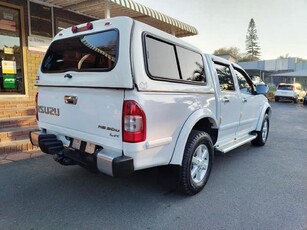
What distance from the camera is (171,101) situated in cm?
289

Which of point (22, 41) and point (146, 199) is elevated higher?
point (22, 41)

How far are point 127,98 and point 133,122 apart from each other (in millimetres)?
243

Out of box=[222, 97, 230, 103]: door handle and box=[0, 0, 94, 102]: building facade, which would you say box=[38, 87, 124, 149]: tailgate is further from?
box=[0, 0, 94, 102]: building facade

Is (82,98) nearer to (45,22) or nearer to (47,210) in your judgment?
(47,210)

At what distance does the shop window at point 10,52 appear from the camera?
7.27 metres

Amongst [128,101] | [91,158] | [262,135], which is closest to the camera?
[128,101]

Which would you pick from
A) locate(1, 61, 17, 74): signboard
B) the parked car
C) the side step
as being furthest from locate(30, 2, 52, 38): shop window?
the parked car

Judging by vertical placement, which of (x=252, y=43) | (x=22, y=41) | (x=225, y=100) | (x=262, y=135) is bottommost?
(x=262, y=135)

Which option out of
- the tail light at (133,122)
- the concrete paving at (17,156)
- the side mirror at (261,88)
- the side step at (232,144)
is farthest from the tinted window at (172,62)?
the concrete paving at (17,156)

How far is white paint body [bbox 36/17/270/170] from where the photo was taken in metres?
2.57

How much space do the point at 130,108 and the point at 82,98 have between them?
725mm

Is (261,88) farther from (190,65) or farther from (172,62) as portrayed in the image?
(172,62)

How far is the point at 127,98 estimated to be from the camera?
2512 millimetres

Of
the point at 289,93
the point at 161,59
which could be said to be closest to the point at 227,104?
the point at 161,59
